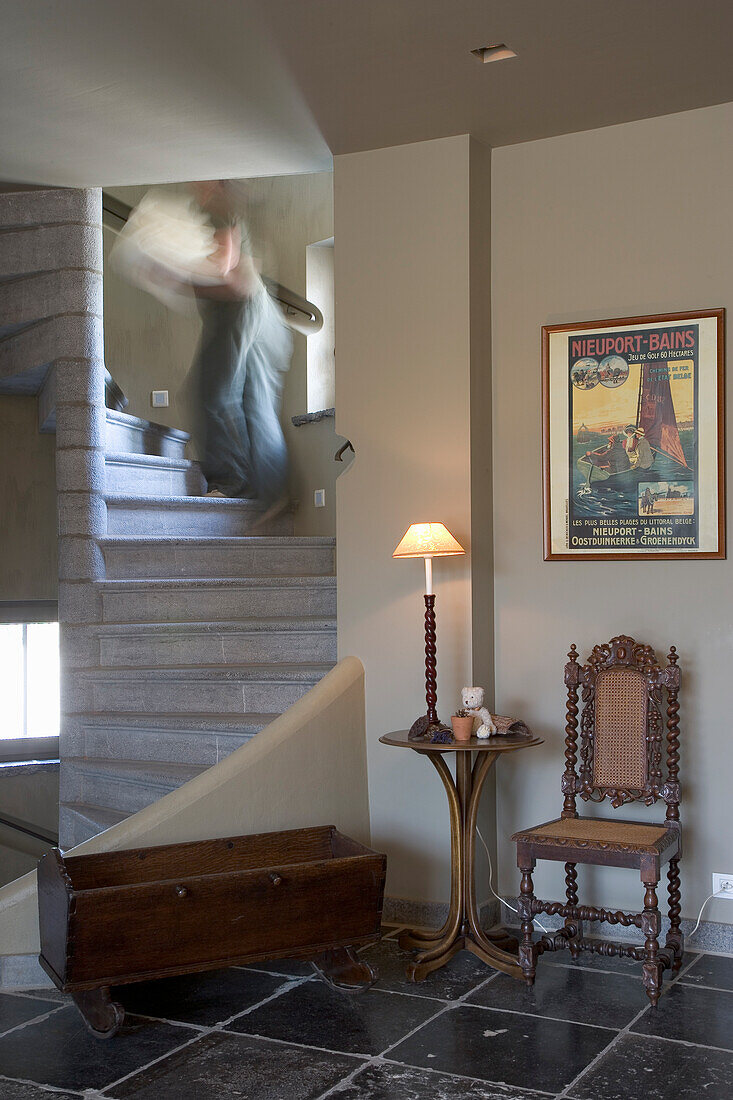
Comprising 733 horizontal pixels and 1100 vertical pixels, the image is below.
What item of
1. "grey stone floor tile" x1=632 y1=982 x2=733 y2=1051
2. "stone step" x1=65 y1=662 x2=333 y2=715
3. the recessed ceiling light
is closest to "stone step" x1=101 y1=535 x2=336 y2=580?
"stone step" x1=65 y1=662 x2=333 y2=715

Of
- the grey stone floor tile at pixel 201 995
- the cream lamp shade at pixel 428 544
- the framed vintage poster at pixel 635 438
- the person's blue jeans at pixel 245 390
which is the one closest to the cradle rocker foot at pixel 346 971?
the grey stone floor tile at pixel 201 995

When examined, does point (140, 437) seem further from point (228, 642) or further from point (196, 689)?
point (196, 689)

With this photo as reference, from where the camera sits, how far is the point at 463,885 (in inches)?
142

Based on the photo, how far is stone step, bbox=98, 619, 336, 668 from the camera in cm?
448

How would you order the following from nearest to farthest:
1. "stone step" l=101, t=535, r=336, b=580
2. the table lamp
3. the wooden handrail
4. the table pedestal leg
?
the table pedestal leg
the table lamp
"stone step" l=101, t=535, r=336, b=580
the wooden handrail

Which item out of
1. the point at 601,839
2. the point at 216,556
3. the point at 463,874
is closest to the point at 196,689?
the point at 216,556

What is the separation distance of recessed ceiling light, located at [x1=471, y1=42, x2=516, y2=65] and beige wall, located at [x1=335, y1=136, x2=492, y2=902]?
1.92 ft

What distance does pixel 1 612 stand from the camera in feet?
19.6

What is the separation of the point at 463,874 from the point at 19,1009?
1.46 m

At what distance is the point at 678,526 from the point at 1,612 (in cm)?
385

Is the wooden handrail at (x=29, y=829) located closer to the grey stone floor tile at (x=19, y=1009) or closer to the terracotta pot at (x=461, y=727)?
the grey stone floor tile at (x=19, y=1009)

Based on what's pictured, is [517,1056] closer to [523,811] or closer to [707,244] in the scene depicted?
[523,811]

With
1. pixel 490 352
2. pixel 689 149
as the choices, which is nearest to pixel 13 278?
pixel 490 352

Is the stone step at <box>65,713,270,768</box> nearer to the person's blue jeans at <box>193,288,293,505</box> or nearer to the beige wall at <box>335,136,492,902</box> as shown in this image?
the beige wall at <box>335,136,492,902</box>
